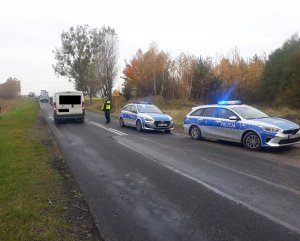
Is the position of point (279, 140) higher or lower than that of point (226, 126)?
lower

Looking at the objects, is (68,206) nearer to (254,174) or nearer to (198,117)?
(254,174)

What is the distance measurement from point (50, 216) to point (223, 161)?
5.80 meters

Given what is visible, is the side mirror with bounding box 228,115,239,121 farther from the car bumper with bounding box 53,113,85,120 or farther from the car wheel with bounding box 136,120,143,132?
the car bumper with bounding box 53,113,85,120

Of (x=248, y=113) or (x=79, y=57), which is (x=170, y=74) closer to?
(x=79, y=57)

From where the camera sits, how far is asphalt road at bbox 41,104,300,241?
510 centimetres

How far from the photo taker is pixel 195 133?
1561 cm

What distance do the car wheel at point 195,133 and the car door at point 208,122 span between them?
0.26 m

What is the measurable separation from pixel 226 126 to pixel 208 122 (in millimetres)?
1161

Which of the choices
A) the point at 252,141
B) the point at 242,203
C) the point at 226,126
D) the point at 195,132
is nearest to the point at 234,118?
the point at 226,126

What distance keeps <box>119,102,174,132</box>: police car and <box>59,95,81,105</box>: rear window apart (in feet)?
13.8

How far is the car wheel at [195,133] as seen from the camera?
50.7 ft

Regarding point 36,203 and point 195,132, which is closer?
point 36,203

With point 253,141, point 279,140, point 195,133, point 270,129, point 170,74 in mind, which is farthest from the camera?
point 170,74

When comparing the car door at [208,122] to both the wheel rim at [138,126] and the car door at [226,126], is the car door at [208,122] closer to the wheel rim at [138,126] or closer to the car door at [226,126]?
the car door at [226,126]
